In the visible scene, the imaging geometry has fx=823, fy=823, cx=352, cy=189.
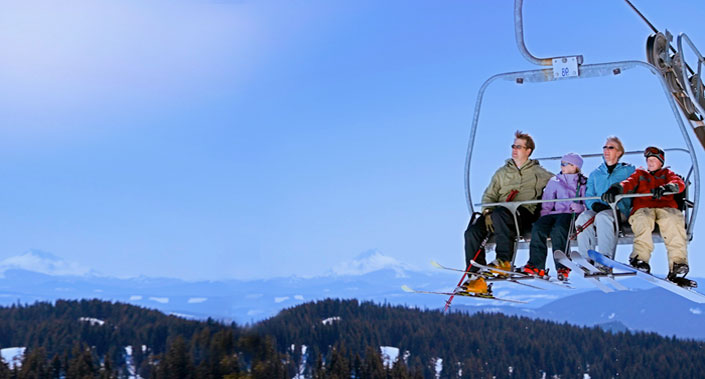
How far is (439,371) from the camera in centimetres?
9475

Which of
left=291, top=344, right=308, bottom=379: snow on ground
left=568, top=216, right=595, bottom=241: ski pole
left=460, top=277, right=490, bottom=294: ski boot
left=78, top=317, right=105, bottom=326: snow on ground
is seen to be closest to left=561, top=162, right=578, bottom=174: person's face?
left=568, top=216, right=595, bottom=241: ski pole

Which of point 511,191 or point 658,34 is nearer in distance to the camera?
point 658,34

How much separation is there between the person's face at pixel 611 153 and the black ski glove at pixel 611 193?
46 cm

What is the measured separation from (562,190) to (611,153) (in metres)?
0.47

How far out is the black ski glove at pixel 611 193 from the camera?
5883 mm

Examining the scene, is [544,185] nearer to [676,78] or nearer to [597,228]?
[597,228]

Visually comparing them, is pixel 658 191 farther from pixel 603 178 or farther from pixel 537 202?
pixel 537 202

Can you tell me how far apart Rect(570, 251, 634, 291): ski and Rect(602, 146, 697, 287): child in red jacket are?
9.0 inches

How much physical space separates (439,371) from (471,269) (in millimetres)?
91009

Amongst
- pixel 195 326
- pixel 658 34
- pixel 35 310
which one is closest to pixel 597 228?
pixel 658 34

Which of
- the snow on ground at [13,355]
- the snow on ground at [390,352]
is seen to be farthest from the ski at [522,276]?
the snow on ground at [390,352]

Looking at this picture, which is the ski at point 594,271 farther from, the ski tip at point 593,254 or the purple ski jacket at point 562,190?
the purple ski jacket at point 562,190

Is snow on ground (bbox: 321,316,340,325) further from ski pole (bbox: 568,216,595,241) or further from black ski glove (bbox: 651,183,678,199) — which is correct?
black ski glove (bbox: 651,183,678,199)

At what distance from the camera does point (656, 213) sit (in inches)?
238
